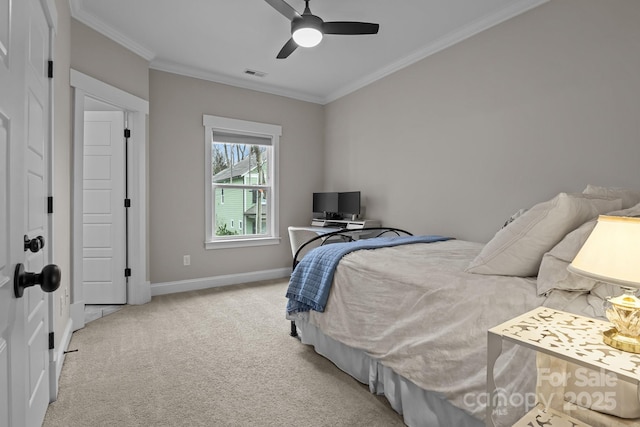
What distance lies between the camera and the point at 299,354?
8.29ft

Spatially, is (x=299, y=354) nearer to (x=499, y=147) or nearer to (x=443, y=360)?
(x=443, y=360)

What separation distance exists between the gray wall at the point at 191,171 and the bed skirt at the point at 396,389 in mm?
2431

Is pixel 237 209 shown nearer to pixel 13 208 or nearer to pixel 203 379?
pixel 203 379

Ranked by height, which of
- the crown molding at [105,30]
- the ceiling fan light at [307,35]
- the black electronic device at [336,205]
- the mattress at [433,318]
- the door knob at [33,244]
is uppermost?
the crown molding at [105,30]

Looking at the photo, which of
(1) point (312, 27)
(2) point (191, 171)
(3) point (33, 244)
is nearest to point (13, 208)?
(3) point (33, 244)

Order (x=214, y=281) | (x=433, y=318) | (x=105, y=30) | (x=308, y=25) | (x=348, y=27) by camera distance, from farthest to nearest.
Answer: (x=214, y=281), (x=105, y=30), (x=348, y=27), (x=308, y=25), (x=433, y=318)

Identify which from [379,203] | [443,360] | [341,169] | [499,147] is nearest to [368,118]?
[341,169]

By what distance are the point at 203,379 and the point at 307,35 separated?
2.60 meters

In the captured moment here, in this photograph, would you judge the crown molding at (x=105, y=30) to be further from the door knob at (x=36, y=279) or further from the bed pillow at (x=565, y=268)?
the bed pillow at (x=565, y=268)

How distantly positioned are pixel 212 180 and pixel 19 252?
3.74 metres

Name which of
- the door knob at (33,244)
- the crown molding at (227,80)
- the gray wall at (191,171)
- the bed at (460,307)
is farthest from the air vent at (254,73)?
the door knob at (33,244)

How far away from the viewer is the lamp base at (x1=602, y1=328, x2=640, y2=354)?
99 cm

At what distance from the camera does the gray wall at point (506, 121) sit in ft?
7.82

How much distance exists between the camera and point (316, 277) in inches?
94.7
